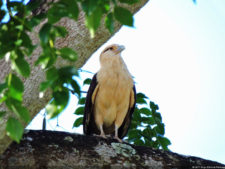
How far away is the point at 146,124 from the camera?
6293mm

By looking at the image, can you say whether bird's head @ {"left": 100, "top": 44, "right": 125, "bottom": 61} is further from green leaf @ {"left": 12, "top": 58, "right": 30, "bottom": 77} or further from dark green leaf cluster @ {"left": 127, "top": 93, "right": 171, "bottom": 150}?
green leaf @ {"left": 12, "top": 58, "right": 30, "bottom": 77}

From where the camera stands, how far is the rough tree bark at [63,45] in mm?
4207

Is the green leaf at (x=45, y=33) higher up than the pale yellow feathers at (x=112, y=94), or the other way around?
the pale yellow feathers at (x=112, y=94)

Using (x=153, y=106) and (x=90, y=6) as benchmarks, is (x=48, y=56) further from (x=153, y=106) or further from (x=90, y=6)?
(x=153, y=106)

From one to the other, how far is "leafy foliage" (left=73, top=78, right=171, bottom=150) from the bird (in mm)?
162

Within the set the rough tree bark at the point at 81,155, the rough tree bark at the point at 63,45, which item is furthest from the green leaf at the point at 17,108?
the rough tree bark at the point at 81,155

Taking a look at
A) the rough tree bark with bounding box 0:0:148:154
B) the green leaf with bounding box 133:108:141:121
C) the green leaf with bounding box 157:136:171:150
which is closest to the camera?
the rough tree bark with bounding box 0:0:148:154

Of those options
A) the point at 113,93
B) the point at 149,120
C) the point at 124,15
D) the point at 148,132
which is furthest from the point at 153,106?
the point at 124,15

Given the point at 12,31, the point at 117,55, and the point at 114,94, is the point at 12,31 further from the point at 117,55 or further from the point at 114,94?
the point at 117,55

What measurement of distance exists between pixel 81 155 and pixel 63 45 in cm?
118

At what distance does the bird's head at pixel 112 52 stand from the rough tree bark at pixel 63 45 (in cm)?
234

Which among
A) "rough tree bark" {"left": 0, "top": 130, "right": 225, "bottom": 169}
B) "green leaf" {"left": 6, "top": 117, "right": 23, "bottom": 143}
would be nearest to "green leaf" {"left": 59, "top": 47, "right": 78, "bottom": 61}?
"green leaf" {"left": 6, "top": 117, "right": 23, "bottom": 143}

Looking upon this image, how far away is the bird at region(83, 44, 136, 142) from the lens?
6828 millimetres

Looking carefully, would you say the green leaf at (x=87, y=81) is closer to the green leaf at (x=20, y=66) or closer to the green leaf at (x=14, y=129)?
the green leaf at (x=20, y=66)
